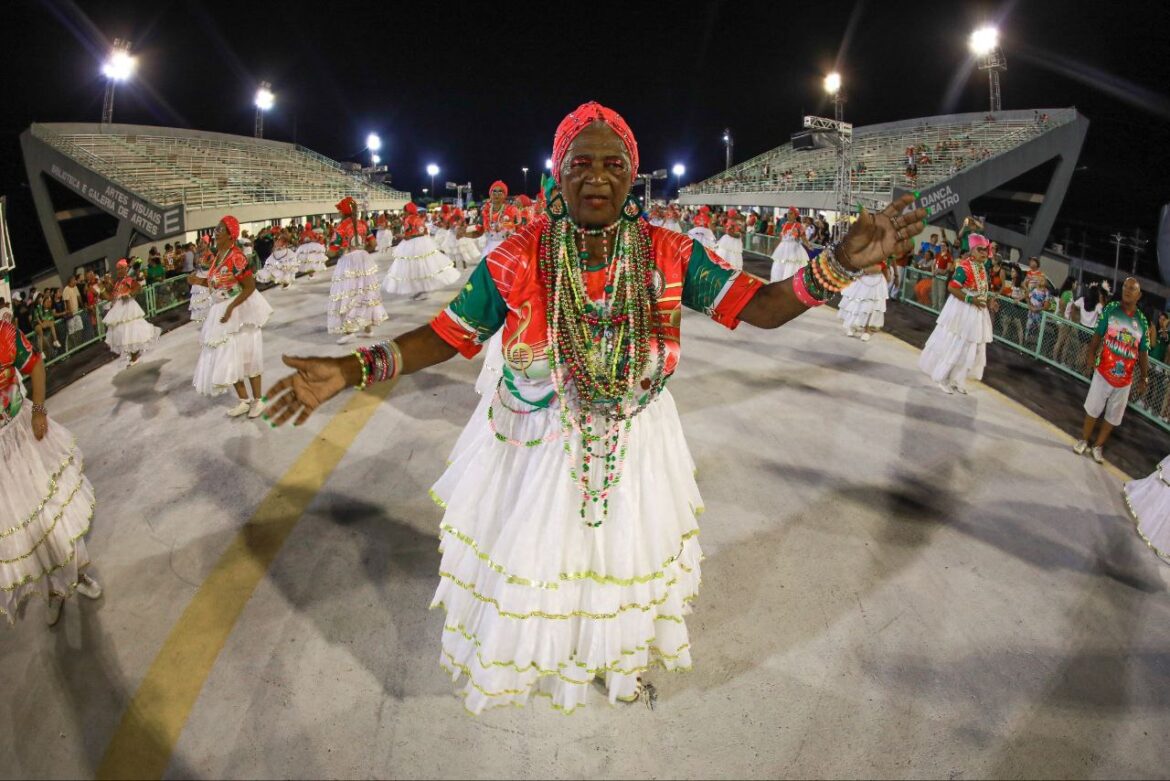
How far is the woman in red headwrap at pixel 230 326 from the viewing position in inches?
252

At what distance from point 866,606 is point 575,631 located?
2.06m

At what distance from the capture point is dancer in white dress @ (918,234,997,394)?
7.61m

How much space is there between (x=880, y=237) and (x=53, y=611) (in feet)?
16.7

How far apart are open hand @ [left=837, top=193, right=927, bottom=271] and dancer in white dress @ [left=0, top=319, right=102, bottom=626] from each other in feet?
15.4

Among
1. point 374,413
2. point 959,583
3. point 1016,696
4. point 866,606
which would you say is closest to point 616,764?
point 866,606

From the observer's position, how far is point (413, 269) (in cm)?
1364

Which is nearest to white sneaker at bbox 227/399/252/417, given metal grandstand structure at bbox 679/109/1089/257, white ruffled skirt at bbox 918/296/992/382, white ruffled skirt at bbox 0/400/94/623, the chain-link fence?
white ruffled skirt at bbox 0/400/94/623

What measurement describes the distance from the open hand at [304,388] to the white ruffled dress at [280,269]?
15388 millimetres

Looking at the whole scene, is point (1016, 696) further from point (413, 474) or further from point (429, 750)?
point (413, 474)

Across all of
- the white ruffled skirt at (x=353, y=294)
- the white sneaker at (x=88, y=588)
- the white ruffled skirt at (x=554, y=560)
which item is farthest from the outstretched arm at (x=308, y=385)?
the white ruffled skirt at (x=353, y=294)

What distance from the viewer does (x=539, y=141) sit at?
71875mm

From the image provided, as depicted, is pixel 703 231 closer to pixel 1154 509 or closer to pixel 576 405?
pixel 1154 509

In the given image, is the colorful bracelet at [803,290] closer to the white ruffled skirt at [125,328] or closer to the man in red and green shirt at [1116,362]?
the man in red and green shirt at [1116,362]

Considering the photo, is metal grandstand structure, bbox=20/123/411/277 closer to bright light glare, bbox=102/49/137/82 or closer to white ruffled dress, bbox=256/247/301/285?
bright light glare, bbox=102/49/137/82
